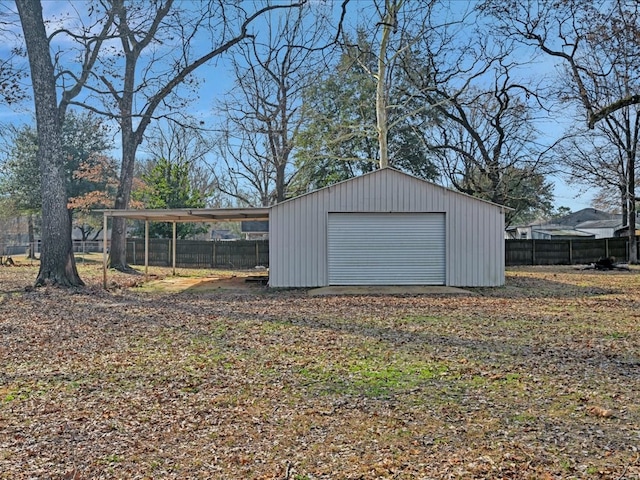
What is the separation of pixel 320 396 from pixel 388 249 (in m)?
8.87

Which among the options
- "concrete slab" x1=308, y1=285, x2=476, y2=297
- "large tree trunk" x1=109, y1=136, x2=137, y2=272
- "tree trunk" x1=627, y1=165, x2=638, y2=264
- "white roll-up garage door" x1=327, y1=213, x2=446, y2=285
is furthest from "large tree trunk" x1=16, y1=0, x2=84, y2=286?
"tree trunk" x1=627, y1=165, x2=638, y2=264

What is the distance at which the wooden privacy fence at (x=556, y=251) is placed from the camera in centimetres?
2253

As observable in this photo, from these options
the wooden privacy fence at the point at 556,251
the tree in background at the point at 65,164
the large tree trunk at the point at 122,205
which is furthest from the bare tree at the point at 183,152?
the wooden privacy fence at the point at 556,251

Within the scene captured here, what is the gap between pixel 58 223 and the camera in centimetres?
1166

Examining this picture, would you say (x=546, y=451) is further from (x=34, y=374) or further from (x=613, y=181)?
(x=613, y=181)

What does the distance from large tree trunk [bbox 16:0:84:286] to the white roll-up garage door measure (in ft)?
21.6

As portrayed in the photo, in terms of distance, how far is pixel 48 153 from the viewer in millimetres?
Answer: 11539

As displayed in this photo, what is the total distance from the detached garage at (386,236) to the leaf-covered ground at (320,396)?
14.3 ft

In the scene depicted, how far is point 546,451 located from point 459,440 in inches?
19.7

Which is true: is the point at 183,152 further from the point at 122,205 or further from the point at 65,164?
the point at 122,205

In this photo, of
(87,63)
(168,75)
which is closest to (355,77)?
(168,75)

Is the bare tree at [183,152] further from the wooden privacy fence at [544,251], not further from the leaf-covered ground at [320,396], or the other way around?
the leaf-covered ground at [320,396]

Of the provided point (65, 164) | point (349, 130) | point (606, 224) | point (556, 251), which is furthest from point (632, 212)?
point (65, 164)

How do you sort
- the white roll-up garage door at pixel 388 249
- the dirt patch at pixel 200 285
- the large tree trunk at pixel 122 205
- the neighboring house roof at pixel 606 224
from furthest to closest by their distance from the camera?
the neighboring house roof at pixel 606 224, the large tree trunk at pixel 122 205, the white roll-up garage door at pixel 388 249, the dirt patch at pixel 200 285
